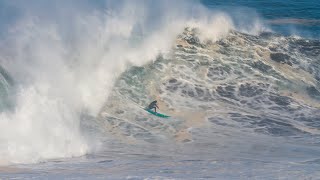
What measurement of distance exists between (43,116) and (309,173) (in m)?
5.98

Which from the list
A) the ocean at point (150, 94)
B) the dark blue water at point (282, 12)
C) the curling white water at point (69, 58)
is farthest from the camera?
the dark blue water at point (282, 12)

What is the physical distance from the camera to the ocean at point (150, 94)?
1268 cm

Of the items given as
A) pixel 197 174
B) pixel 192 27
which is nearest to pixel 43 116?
pixel 197 174

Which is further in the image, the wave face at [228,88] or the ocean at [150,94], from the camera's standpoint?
the wave face at [228,88]

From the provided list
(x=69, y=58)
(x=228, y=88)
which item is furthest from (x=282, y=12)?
(x=69, y=58)

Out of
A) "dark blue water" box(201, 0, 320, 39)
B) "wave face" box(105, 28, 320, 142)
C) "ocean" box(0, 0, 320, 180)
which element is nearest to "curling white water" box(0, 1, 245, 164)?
"ocean" box(0, 0, 320, 180)

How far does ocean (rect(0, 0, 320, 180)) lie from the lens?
12680 mm

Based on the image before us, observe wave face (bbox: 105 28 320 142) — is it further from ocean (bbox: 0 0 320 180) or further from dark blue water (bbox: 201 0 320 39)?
dark blue water (bbox: 201 0 320 39)

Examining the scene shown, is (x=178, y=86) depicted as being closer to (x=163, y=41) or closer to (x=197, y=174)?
(x=163, y=41)

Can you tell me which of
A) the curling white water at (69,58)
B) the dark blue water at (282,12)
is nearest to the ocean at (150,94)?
the curling white water at (69,58)

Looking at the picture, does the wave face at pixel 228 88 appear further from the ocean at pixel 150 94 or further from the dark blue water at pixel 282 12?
the dark blue water at pixel 282 12

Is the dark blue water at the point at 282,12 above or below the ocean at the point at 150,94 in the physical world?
above

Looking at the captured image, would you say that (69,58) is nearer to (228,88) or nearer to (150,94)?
(150,94)

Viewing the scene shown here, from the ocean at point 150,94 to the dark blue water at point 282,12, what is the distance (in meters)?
3.59
